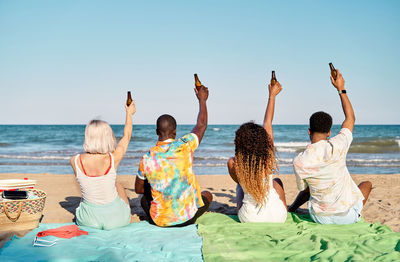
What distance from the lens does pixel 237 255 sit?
3.34 m

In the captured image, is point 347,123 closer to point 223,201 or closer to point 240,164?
point 240,164

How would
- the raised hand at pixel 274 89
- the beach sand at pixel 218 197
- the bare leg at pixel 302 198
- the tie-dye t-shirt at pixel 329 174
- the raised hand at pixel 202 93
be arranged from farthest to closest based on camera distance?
the beach sand at pixel 218 197, the bare leg at pixel 302 198, the raised hand at pixel 274 89, the raised hand at pixel 202 93, the tie-dye t-shirt at pixel 329 174

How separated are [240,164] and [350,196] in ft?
4.53

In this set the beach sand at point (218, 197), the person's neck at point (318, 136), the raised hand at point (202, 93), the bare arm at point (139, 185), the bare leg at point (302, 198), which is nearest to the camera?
the person's neck at point (318, 136)

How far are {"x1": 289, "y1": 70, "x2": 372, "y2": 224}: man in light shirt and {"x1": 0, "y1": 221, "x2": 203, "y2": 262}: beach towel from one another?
1.49 meters

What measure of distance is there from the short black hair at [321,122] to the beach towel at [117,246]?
1867mm

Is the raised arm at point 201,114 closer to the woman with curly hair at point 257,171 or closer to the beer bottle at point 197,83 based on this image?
the beer bottle at point 197,83

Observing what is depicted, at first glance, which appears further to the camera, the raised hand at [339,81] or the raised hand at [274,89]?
the raised hand at [274,89]

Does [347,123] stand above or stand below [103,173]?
above

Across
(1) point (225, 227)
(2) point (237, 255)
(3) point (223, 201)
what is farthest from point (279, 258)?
(3) point (223, 201)

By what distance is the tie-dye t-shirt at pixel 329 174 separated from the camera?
3.93m

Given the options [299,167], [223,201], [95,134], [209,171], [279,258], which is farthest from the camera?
[209,171]

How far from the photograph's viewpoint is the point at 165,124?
399cm

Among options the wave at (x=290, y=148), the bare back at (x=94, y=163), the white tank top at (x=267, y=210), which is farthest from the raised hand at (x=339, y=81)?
the wave at (x=290, y=148)
